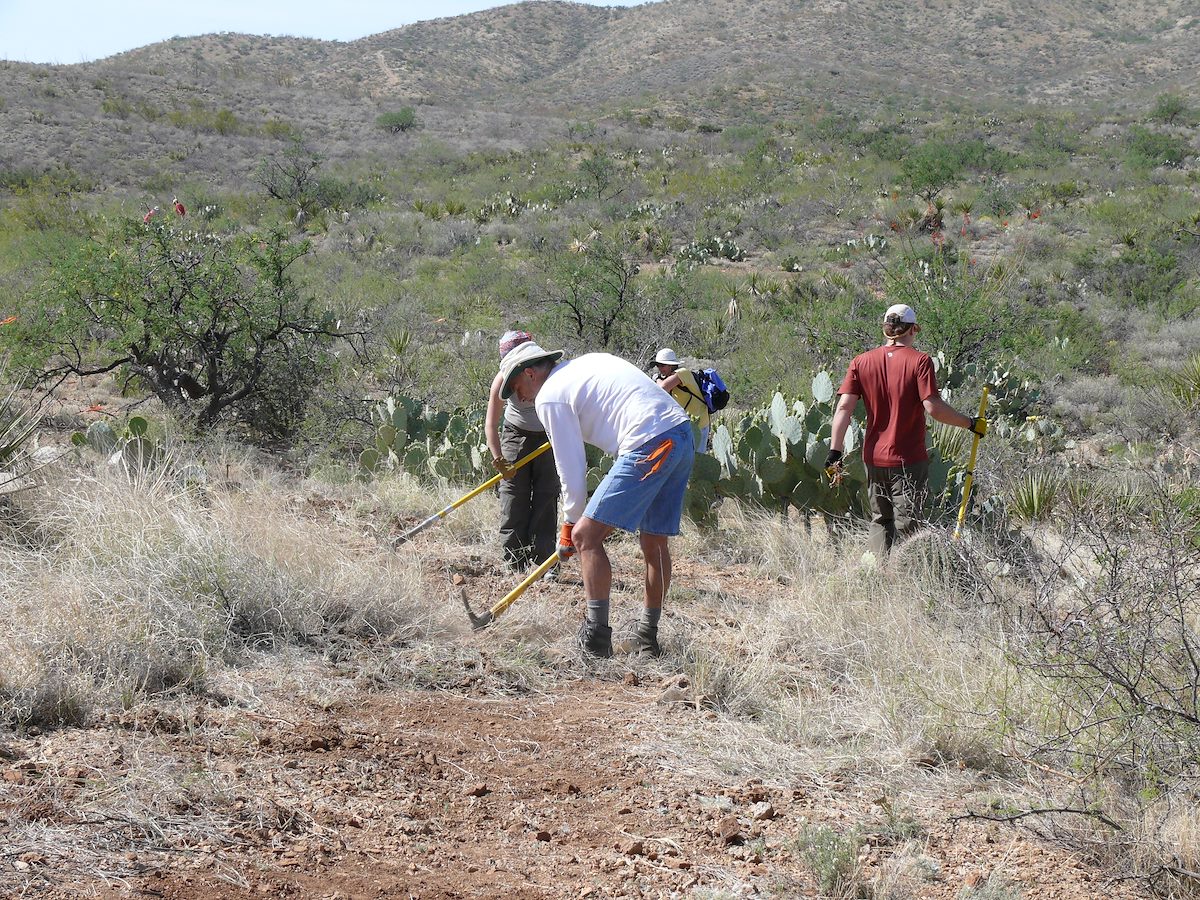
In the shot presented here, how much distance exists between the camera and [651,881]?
10.4 ft

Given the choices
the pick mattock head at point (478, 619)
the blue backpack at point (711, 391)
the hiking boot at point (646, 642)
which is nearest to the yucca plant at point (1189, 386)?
the blue backpack at point (711, 391)

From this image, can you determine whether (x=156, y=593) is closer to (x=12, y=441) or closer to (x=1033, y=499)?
(x=12, y=441)

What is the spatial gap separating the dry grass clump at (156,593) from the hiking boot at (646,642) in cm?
102

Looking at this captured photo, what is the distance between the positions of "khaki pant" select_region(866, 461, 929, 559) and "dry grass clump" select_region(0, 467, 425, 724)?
2780 mm

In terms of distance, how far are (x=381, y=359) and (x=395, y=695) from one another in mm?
9676

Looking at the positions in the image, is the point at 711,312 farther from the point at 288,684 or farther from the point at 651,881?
the point at 651,881

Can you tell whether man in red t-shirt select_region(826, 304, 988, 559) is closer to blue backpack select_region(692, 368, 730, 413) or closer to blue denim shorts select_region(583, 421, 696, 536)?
blue backpack select_region(692, 368, 730, 413)

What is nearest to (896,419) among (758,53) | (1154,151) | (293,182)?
(293,182)

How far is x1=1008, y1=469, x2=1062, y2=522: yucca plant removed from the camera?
27.1 ft

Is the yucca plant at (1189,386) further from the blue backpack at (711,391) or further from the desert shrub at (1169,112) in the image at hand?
the desert shrub at (1169,112)

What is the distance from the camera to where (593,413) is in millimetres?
4746

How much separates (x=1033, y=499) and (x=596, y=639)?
4.71 meters

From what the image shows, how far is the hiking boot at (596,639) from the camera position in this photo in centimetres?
493

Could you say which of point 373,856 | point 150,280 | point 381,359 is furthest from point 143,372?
point 373,856
